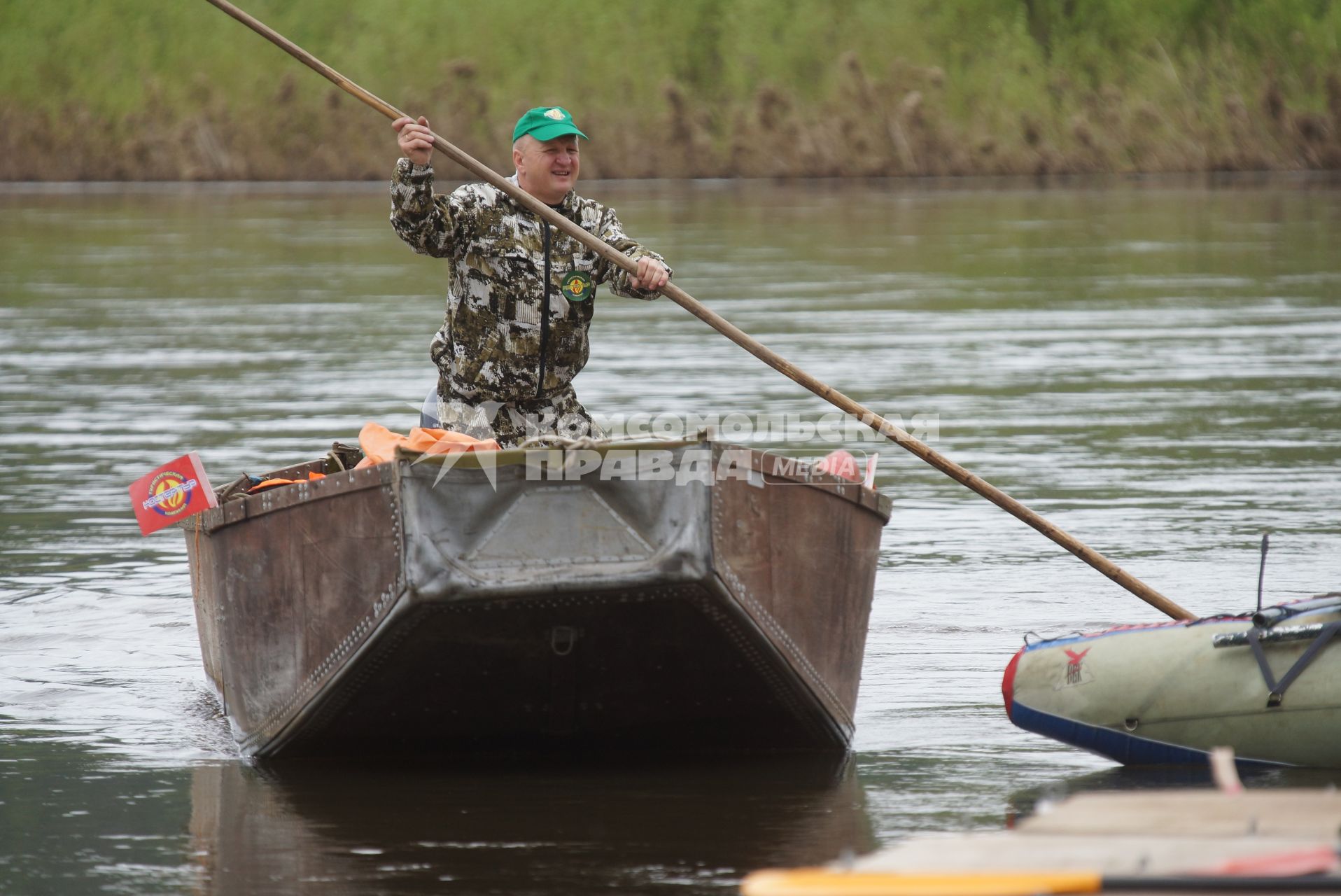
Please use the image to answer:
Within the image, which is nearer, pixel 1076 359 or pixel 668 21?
pixel 1076 359

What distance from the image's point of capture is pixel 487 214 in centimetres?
668

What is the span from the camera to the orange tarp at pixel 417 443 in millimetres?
6070

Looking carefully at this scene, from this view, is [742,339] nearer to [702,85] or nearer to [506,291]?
[506,291]

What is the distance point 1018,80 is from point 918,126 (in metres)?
2.98

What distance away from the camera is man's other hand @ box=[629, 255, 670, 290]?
658cm

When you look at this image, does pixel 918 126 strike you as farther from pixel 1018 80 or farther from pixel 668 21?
pixel 668 21

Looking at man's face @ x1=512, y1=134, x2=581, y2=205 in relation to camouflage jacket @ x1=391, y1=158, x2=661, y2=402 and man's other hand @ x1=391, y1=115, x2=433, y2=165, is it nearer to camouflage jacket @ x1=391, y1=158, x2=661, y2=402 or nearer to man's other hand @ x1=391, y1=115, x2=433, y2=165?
camouflage jacket @ x1=391, y1=158, x2=661, y2=402

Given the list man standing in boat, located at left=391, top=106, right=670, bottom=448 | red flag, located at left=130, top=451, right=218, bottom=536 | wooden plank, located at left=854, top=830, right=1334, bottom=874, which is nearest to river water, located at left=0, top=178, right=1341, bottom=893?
red flag, located at left=130, top=451, right=218, bottom=536

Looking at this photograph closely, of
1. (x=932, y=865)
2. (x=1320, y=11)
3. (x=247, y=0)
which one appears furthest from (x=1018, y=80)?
(x=932, y=865)

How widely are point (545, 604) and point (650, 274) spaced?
121 cm

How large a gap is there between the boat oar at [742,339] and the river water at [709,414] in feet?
2.11

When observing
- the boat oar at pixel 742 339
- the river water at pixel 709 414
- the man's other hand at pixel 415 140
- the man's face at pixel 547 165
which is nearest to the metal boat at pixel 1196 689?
the river water at pixel 709 414

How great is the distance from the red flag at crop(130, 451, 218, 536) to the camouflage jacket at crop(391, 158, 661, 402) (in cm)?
87
